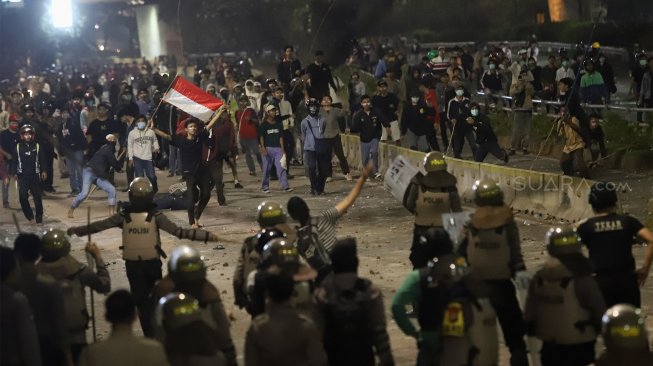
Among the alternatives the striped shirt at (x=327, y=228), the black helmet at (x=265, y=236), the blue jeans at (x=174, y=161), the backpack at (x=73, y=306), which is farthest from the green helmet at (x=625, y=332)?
the blue jeans at (x=174, y=161)

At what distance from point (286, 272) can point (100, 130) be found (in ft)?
49.4

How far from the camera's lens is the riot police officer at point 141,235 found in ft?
37.8

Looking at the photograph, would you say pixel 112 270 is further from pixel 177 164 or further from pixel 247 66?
pixel 247 66

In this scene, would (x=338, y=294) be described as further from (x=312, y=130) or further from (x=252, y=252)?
(x=312, y=130)

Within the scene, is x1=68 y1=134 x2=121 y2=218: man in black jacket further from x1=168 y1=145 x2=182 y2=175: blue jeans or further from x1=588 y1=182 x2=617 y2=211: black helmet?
x1=588 y1=182 x2=617 y2=211: black helmet

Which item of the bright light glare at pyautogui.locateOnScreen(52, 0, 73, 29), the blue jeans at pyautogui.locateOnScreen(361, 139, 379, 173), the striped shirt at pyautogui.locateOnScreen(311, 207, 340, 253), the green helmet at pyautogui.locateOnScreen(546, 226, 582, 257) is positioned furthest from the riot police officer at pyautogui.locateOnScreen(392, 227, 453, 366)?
the bright light glare at pyautogui.locateOnScreen(52, 0, 73, 29)

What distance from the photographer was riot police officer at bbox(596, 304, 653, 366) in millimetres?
7188

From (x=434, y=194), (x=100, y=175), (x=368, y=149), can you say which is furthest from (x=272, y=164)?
(x=434, y=194)

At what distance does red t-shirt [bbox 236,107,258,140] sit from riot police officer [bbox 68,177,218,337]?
13.7 metres

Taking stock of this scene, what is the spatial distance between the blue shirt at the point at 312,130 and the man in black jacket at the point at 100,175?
3.15 m

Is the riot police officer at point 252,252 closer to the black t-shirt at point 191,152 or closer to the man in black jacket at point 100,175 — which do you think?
the black t-shirt at point 191,152

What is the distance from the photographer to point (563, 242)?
29.2ft

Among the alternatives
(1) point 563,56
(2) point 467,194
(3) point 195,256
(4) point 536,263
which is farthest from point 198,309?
(1) point 563,56

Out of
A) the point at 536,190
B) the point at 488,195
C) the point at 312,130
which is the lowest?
the point at 536,190
